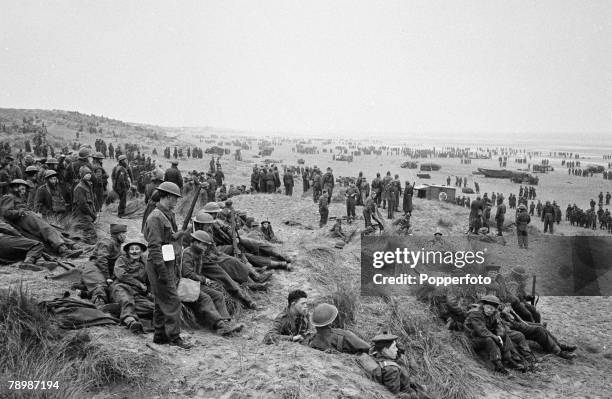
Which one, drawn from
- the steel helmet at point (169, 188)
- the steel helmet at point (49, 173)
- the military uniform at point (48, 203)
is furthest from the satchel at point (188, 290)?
the military uniform at point (48, 203)

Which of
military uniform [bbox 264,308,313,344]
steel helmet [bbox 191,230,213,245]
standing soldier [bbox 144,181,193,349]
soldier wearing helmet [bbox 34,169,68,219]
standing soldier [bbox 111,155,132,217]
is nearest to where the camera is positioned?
standing soldier [bbox 144,181,193,349]

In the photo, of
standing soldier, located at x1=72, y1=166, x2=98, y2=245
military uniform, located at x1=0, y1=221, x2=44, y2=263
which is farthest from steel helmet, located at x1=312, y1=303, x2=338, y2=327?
standing soldier, located at x1=72, y1=166, x2=98, y2=245

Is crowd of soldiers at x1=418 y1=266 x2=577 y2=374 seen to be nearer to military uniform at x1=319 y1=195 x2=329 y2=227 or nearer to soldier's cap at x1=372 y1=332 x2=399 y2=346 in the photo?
soldier's cap at x1=372 y1=332 x2=399 y2=346

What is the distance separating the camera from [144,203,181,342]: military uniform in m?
4.13

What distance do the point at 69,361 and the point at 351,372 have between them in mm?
2543

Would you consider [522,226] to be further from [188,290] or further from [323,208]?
[188,290]

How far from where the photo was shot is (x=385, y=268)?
9523 mm

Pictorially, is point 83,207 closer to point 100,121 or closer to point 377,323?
point 377,323

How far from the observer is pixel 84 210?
26.7 ft

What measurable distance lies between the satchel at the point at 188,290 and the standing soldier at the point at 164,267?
2.20ft

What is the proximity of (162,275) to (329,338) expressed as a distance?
193cm

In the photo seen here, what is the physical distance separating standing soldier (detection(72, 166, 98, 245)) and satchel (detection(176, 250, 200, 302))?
367 centimetres

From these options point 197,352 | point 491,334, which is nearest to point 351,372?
point 197,352

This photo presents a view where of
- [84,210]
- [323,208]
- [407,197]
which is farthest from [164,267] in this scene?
[407,197]
